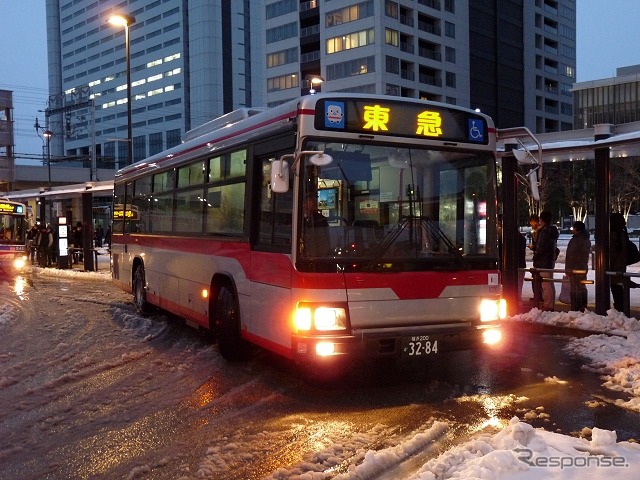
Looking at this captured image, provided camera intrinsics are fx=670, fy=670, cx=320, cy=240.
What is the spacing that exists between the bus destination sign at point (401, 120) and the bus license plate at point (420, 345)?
213cm

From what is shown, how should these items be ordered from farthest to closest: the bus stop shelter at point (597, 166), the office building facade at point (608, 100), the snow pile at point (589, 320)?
the office building facade at point (608, 100)
the bus stop shelter at point (597, 166)
the snow pile at point (589, 320)

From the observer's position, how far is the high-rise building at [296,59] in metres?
73.8

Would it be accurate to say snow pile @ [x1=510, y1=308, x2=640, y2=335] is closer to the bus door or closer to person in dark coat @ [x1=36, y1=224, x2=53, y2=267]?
the bus door

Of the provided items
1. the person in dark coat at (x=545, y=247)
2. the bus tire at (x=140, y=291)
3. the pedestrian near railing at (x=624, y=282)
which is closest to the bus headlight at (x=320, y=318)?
the pedestrian near railing at (x=624, y=282)

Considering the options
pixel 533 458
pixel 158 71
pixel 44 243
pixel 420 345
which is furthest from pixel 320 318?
pixel 158 71

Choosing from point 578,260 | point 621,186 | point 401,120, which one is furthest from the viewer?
point 621,186

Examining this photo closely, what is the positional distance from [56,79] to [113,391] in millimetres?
144463

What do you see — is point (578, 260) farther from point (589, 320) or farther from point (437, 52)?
point (437, 52)

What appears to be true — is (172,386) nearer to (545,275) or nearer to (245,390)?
(245,390)

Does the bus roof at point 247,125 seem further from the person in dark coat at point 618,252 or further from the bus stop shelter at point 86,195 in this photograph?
the bus stop shelter at point 86,195

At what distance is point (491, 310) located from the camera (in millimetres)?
7391

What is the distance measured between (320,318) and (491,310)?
6.73ft

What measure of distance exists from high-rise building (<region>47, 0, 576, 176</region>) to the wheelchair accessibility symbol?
44819 millimetres

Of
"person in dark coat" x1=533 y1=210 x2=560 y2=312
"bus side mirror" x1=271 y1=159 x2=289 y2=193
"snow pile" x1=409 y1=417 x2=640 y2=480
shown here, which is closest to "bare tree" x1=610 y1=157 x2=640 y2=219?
"person in dark coat" x1=533 y1=210 x2=560 y2=312
